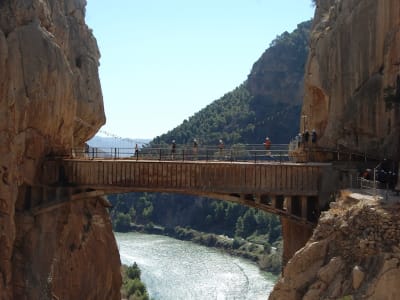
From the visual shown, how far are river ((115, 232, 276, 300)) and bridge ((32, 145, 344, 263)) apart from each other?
40.3 metres

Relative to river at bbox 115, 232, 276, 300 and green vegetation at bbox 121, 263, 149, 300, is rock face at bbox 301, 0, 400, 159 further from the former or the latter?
river at bbox 115, 232, 276, 300

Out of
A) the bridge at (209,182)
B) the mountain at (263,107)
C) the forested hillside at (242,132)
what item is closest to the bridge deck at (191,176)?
the bridge at (209,182)

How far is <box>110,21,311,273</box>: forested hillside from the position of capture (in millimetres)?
113688

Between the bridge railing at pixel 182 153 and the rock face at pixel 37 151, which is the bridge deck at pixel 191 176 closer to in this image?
the bridge railing at pixel 182 153

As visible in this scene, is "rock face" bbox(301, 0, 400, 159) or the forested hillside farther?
→ the forested hillside

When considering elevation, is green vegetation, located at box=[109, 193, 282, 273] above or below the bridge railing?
below

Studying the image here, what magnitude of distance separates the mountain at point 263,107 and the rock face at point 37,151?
325 ft

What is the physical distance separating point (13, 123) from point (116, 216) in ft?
317

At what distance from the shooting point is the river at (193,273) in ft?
231

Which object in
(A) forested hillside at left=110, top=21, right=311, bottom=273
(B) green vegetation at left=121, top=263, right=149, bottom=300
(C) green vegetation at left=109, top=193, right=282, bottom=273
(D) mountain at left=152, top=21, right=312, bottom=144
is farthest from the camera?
(D) mountain at left=152, top=21, right=312, bottom=144

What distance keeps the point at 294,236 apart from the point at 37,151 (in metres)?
12.1

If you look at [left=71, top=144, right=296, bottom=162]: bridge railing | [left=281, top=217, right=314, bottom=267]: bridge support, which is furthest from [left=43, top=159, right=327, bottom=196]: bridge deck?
[left=281, top=217, right=314, bottom=267]: bridge support

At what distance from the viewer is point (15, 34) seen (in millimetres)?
28734

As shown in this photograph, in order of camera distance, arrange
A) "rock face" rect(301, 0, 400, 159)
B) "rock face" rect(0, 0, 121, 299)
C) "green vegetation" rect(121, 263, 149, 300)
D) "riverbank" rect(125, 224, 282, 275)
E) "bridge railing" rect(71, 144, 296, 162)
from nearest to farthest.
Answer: "rock face" rect(301, 0, 400, 159) → "rock face" rect(0, 0, 121, 299) → "bridge railing" rect(71, 144, 296, 162) → "green vegetation" rect(121, 263, 149, 300) → "riverbank" rect(125, 224, 282, 275)
